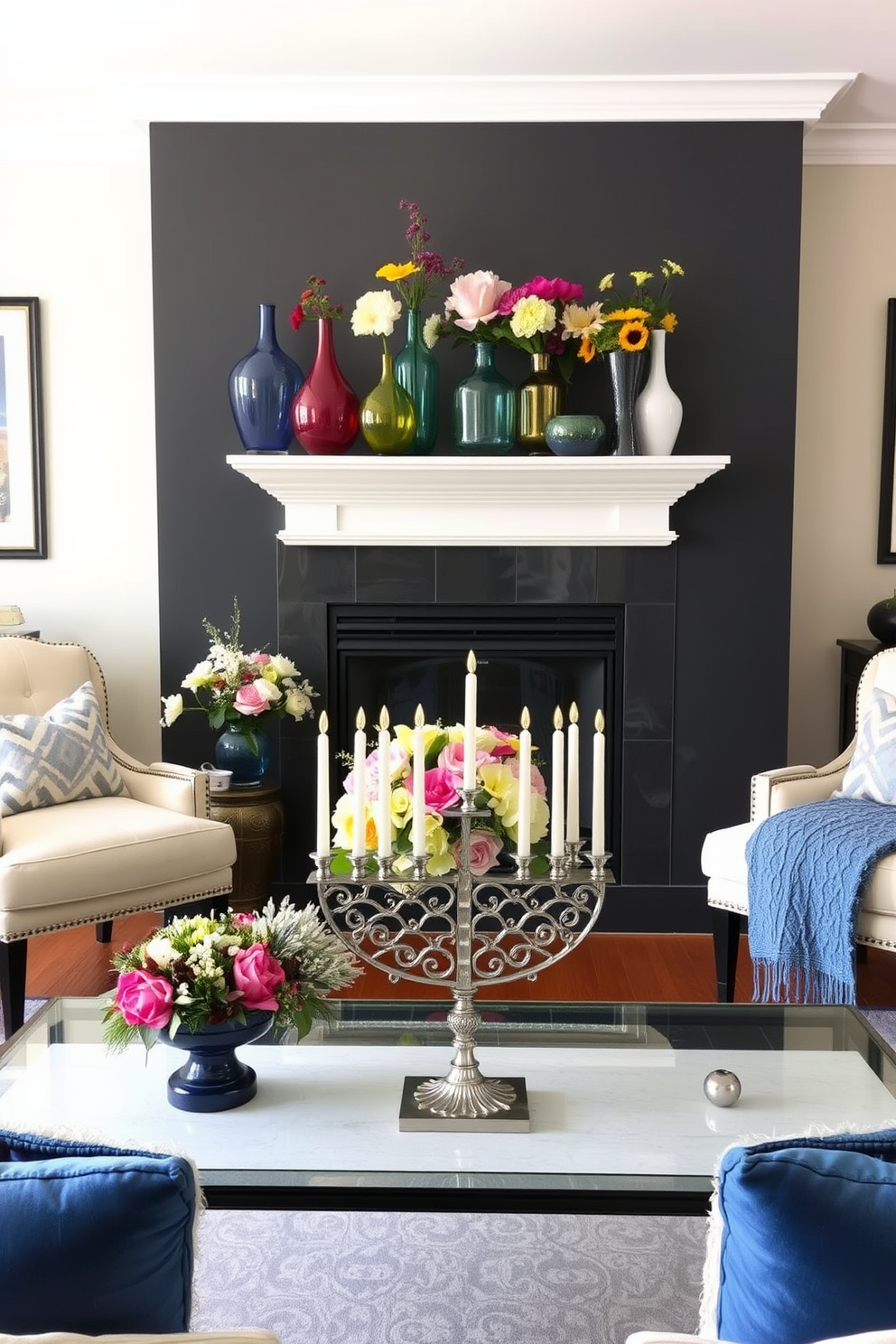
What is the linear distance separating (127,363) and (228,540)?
840 mm

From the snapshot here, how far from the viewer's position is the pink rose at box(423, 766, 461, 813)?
173 centimetres

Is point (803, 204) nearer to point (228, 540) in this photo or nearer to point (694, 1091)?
point (228, 540)

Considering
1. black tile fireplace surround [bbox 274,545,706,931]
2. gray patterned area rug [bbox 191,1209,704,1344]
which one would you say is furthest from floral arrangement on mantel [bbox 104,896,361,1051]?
black tile fireplace surround [bbox 274,545,706,931]

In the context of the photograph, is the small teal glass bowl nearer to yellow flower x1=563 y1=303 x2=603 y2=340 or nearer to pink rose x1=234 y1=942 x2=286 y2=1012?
yellow flower x1=563 y1=303 x2=603 y2=340

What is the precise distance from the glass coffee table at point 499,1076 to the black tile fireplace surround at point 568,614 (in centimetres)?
161

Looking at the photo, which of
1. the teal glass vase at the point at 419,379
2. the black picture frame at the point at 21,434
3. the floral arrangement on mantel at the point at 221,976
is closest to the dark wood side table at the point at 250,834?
the teal glass vase at the point at 419,379

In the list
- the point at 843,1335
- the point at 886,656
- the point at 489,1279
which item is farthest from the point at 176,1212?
the point at 886,656

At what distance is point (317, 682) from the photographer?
12.8ft

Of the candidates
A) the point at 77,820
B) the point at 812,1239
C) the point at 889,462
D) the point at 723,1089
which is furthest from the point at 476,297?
the point at 812,1239

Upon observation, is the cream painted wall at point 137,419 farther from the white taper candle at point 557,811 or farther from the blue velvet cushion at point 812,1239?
the blue velvet cushion at point 812,1239

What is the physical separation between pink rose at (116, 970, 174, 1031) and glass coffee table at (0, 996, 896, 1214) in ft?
0.53

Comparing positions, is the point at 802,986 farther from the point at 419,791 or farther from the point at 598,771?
the point at 419,791

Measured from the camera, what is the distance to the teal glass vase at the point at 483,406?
3.65 meters

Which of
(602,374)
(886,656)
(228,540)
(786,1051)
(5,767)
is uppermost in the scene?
(602,374)
